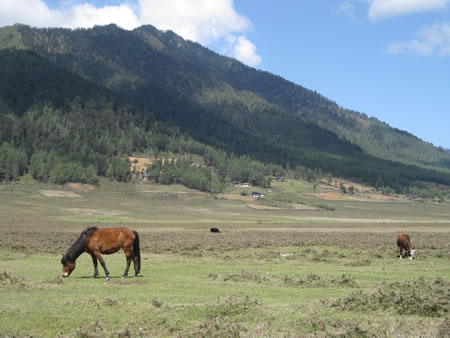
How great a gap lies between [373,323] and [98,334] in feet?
25.0

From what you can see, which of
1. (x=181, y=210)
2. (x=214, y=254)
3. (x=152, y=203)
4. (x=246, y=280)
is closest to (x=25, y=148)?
(x=152, y=203)

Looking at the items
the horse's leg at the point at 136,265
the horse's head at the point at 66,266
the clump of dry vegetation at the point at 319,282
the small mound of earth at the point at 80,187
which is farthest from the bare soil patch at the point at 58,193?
the clump of dry vegetation at the point at 319,282

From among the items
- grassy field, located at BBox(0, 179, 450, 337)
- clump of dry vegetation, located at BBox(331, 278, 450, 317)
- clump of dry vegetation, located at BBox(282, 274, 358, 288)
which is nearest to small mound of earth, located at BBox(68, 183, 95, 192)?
grassy field, located at BBox(0, 179, 450, 337)

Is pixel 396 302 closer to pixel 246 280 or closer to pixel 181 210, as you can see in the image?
pixel 246 280

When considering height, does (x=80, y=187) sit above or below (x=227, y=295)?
below

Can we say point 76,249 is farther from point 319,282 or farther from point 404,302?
point 404,302

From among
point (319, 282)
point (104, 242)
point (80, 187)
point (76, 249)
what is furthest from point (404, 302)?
point (80, 187)

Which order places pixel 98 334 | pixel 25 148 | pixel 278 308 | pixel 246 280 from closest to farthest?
pixel 98 334 → pixel 278 308 → pixel 246 280 → pixel 25 148

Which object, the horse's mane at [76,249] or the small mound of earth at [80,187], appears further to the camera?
the small mound of earth at [80,187]

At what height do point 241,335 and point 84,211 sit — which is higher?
point 241,335

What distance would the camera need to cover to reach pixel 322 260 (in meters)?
31.9

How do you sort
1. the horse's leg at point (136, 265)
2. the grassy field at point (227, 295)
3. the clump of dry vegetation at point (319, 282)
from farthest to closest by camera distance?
1. the horse's leg at point (136, 265)
2. the clump of dry vegetation at point (319, 282)
3. the grassy field at point (227, 295)

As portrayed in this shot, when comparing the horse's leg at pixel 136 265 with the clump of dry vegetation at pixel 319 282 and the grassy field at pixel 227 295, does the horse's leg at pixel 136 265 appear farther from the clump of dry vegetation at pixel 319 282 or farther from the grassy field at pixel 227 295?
the clump of dry vegetation at pixel 319 282

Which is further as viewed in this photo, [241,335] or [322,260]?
[322,260]
